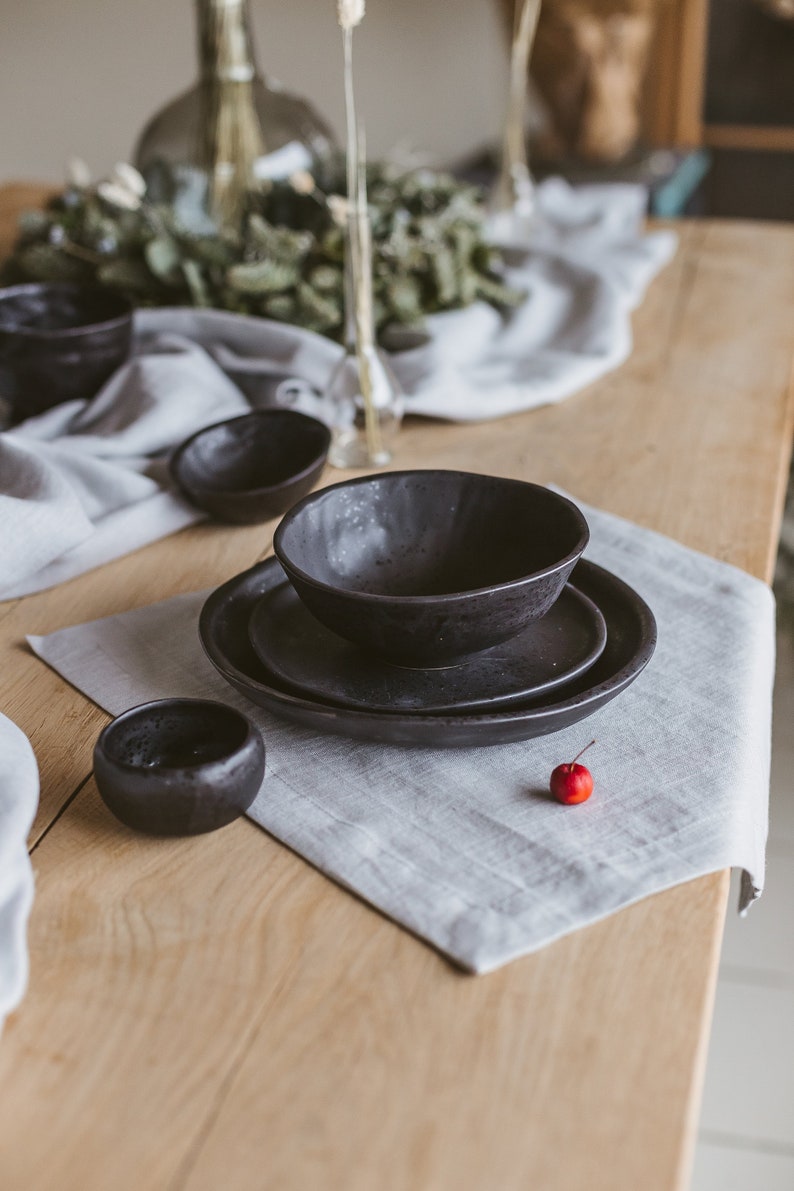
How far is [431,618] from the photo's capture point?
64 cm

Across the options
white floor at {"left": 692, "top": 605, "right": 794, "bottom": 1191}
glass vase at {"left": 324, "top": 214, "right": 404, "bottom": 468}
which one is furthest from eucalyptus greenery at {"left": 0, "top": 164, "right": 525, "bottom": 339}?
white floor at {"left": 692, "top": 605, "right": 794, "bottom": 1191}

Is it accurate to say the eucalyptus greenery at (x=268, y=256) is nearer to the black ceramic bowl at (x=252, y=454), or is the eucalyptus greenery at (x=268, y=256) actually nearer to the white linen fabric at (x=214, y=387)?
the white linen fabric at (x=214, y=387)

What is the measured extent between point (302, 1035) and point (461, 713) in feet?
0.71

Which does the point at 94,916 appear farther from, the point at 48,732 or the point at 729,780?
the point at 729,780

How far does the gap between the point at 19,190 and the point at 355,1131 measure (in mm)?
1818

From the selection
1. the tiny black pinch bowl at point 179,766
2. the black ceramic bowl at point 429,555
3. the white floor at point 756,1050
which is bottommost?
the white floor at point 756,1050

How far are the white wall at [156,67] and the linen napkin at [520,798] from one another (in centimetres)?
184

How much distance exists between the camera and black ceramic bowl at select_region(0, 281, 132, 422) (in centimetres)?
108

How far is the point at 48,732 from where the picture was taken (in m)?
0.72

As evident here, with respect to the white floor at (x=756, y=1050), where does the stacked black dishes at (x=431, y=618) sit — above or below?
above

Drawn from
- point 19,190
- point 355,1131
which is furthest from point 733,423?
point 19,190

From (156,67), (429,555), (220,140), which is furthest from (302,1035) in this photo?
(156,67)

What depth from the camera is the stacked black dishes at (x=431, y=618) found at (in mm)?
642

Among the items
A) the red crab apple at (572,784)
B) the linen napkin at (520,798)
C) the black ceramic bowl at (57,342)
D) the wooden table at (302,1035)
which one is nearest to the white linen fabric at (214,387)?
the black ceramic bowl at (57,342)
